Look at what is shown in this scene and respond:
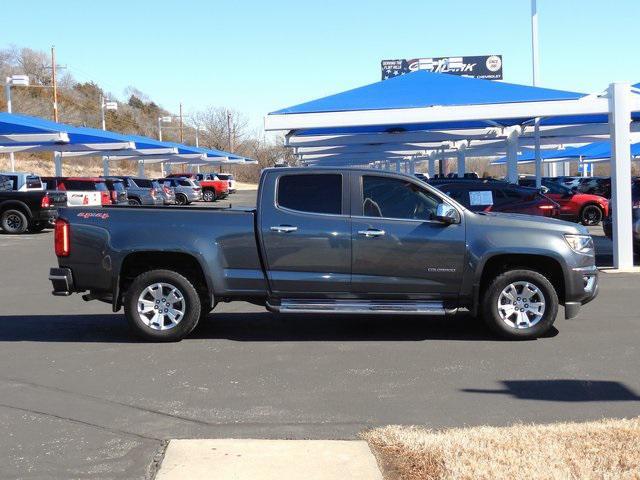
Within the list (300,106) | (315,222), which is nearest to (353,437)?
(315,222)

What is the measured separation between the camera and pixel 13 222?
2450cm

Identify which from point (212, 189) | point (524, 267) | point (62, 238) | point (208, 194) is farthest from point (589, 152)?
point (62, 238)

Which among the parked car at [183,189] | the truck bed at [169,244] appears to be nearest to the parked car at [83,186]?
the truck bed at [169,244]

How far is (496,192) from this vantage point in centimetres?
1784

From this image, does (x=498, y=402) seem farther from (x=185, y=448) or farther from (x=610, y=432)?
(x=185, y=448)

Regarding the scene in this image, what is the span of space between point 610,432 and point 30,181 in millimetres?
22043

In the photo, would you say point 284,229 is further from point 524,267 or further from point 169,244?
point 524,267

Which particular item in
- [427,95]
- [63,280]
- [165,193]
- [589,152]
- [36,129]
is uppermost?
[36,129]

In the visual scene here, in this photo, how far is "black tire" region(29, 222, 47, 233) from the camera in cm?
2467

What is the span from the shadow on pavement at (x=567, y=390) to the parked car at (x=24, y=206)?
19.5 metres

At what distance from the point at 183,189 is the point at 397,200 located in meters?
38.5

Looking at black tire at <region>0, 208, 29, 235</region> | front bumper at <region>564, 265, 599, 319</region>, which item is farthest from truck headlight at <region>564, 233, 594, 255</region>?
black tire at <region>0, 208, 29, 235</region>

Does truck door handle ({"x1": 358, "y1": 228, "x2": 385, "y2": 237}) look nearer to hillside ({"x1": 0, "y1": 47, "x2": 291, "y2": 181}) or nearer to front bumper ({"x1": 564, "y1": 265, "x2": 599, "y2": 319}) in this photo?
front bumper ({"x1": 564, "y1": 265, "x2": 599, "y2": 319})

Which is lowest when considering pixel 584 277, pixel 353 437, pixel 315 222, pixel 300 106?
pixel 353 437
